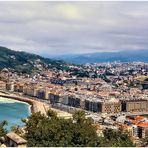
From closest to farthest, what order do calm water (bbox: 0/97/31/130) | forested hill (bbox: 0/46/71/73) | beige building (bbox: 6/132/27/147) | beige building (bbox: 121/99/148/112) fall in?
beige building (bbox: 6/132/27/147) → calm water (bbox: 0/97/31/130) → beige building (bbox: 121/99/148/112) → forested hill (bbox: 0/46/71/73)

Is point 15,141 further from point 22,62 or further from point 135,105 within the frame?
point 22,62

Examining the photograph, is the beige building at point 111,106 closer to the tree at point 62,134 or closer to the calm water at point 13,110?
the calm water at point 13,110

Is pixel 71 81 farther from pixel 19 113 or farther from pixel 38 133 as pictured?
pixel 38 133

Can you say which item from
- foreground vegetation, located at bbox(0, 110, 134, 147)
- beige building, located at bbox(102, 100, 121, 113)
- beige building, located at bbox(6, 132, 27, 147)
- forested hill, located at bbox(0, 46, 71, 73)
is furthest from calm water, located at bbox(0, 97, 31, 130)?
forested hill, located at bbox(0, 46, 71, 73)

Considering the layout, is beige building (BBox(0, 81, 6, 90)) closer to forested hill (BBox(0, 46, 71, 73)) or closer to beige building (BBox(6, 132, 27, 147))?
forested hill (BBox(0, 46, 71, 73))

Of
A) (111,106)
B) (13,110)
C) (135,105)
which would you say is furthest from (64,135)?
(135,105)

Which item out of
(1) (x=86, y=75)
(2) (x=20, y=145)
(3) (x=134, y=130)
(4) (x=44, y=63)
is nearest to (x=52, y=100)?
(3) (x=134, y=130)
